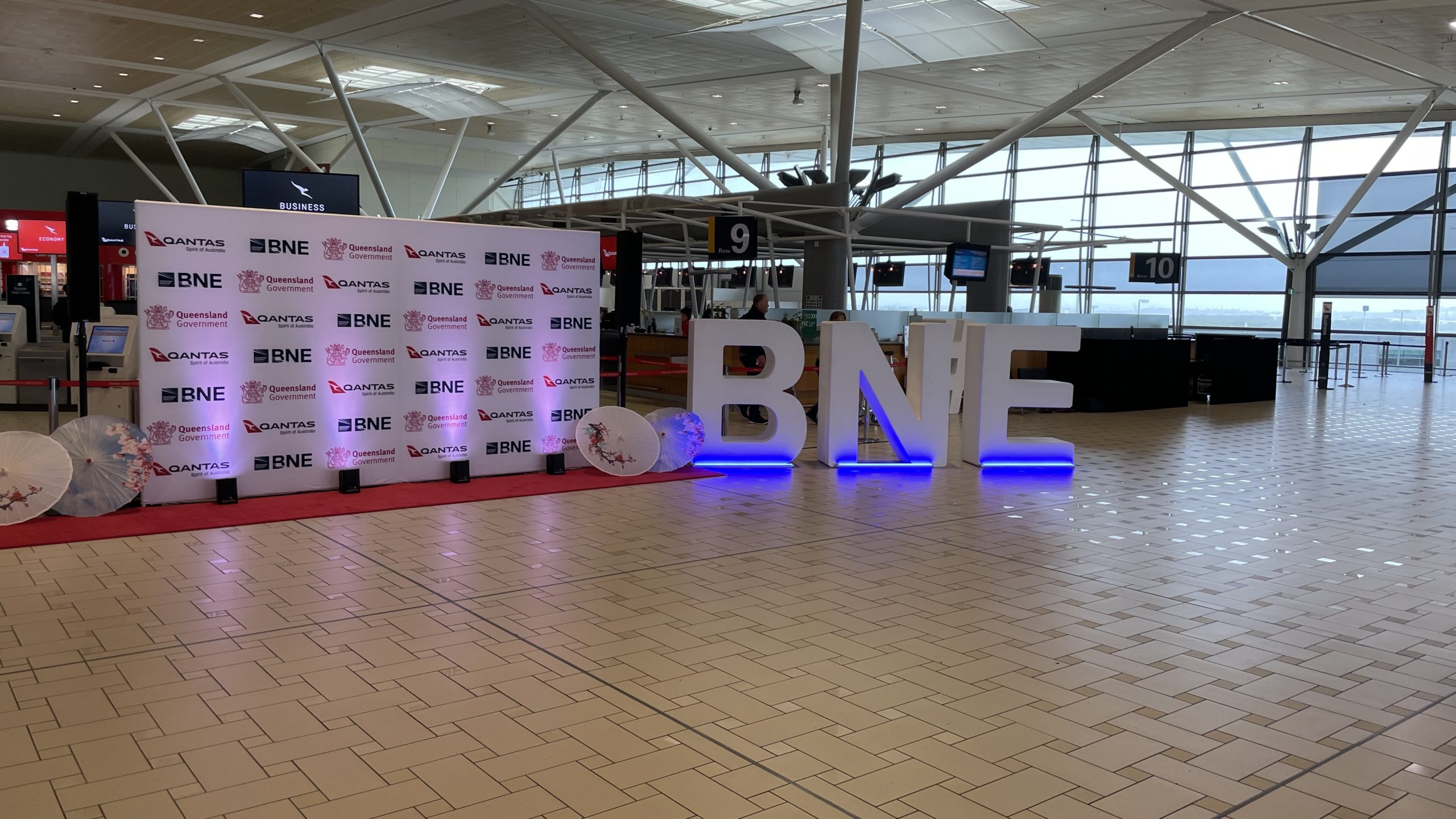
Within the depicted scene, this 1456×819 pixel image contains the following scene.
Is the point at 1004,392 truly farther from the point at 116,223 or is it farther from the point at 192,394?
the point at 116,223

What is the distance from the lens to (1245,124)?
978 inches

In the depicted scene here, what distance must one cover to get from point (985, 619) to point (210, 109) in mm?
28194

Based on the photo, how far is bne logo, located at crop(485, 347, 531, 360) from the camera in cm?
828

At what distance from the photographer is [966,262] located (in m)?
17.3

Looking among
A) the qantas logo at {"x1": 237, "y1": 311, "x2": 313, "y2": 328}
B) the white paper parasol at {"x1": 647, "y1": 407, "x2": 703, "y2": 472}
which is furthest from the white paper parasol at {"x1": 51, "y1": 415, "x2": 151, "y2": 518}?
the white paper parasol at {"x1": 647, "y1": 407, "x2": 703, "y2": 472}

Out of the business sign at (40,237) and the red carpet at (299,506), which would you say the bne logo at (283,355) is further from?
the business sign at (40,237)

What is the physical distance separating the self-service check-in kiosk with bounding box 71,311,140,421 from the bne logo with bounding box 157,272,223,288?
4.33 meters

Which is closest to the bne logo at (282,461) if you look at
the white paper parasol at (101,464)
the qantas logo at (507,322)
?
the white paper parasol at (101,464)

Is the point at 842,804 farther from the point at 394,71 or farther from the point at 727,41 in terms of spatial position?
the point at 394,71

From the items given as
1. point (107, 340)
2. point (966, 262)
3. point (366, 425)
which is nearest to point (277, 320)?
point (366, 425)

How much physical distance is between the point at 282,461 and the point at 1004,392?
598 cm

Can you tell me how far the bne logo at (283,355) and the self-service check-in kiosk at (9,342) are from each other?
25.6 feet

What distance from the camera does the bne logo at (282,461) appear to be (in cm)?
739

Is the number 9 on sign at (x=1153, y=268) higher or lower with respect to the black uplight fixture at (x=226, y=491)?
higher
